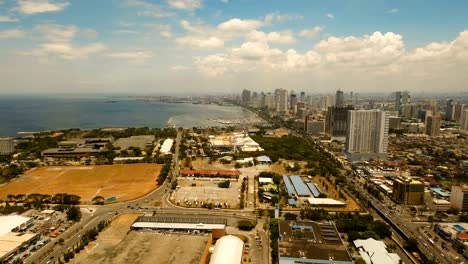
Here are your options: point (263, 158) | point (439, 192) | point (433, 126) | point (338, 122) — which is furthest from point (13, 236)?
point (433, 126)

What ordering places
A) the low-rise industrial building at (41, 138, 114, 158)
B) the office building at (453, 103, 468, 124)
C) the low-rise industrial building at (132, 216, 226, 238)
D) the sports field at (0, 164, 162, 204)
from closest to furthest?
the low-rise industrial building at (132, 216, 226, 238)
the sports field at (0, 164, 162, 204)
the low-rise industrial building at (41, 138, 114, 158)
the office building at (453, 103, 468, 124)

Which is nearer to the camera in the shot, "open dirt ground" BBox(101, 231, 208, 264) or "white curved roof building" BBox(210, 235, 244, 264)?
"open dirt ground" BBox(101, 231, 208, 264)

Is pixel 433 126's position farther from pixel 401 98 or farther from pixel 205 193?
pixel 205 193

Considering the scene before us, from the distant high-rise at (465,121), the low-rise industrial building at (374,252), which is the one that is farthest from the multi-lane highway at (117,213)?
the distant high-rise at (465,121)

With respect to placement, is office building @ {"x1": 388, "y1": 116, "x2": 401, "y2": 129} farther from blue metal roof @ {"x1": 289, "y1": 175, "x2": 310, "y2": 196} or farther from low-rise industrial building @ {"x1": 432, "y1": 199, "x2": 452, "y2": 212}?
low-rise industrial building @ {"x1": 432, "y1": 199, "x2": 452, "y2": 212}

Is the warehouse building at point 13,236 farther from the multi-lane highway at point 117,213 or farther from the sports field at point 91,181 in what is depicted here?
the sports field at point 91,181

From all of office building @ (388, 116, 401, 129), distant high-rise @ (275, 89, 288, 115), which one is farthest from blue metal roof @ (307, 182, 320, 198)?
distant high-rise @ (275, 89, 288, 115)

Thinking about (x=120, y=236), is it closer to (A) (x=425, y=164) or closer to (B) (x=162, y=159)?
(B) (x=162, y=159)
